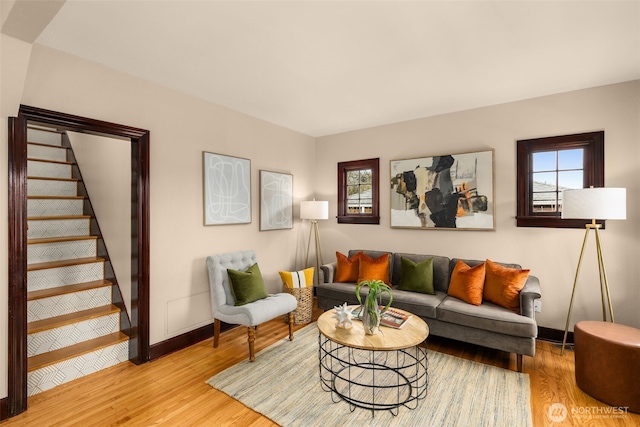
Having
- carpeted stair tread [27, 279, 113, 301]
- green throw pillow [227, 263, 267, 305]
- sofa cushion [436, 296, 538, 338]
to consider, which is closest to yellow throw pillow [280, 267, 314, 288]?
green throw pillow [227, 263, 267, 305]

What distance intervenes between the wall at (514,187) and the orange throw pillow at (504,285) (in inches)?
21.0

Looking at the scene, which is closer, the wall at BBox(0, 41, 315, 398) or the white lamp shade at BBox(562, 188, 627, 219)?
the wall at BBox(0, 41, 315, 398)

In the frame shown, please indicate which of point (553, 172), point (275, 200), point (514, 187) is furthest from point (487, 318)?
point (275, 200)

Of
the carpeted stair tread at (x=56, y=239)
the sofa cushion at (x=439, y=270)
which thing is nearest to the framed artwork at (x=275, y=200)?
the sofa cushion at (x=439, y=270)

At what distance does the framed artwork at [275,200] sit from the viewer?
4.06 metres

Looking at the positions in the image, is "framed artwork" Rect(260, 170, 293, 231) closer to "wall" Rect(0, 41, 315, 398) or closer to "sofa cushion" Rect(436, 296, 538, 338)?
"wall" Rect(0, 41, 315, 398)

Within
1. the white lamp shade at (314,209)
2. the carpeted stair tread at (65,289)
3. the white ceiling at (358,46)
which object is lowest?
the carpeted stair tread at (65,289)

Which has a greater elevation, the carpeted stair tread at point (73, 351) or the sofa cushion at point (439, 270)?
the sofa cushion at point (439, 270)

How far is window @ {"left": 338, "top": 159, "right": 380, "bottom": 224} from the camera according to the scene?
445 centimetres

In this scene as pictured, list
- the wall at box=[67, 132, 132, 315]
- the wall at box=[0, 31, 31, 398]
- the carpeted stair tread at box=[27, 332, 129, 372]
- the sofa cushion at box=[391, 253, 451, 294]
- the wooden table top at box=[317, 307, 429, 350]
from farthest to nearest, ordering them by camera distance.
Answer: the sofa cushion at box=[391, 253, 451, 294], the wall at box=[67, 132, 132, 315], the carpeted stair tread at box=[27, 332, 129, 372], the wooden table top at box=[317, 307, 429, 350], the wall at box=[0, 31, 31, 398]

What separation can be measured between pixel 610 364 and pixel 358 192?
324 cm

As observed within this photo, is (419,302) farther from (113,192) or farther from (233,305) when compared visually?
(113,192)

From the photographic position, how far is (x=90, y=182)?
3.63 meters

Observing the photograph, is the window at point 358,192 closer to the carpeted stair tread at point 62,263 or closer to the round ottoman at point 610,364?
the round ottoman at point 610,364
